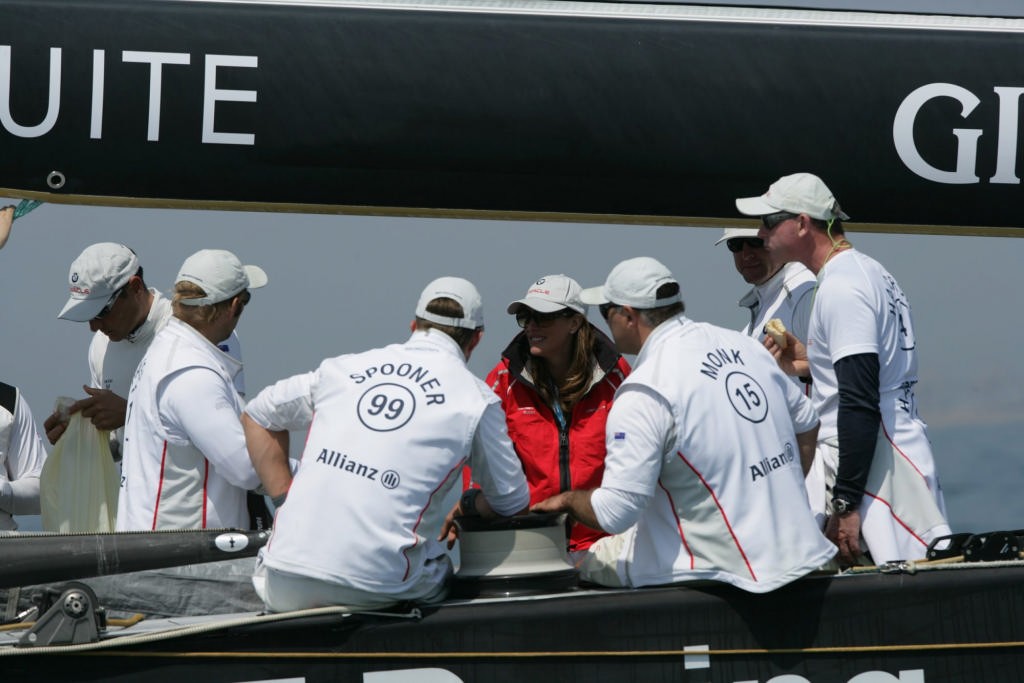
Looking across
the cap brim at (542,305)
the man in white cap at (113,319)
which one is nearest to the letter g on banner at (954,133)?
the cap brim at (542,305)

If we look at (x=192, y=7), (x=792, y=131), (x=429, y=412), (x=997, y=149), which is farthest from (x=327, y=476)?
(x=997, y=149)

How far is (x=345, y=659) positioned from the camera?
3.01 metres

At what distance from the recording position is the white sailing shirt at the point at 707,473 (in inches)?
123

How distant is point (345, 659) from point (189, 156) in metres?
1.14

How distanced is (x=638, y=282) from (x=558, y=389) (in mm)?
948

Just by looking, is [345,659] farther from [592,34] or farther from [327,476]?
[592,34]

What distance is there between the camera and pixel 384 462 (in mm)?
3031

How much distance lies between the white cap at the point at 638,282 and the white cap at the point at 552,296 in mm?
715

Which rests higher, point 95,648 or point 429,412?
point 429,412

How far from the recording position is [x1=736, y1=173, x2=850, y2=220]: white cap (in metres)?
2.91

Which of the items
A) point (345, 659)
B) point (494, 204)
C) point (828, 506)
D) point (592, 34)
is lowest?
point (345, 659)

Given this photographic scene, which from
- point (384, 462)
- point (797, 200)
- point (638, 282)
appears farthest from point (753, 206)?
point (384, 462)

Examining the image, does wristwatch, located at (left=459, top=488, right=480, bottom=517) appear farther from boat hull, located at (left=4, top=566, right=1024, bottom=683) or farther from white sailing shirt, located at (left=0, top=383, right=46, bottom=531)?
white sailing shirt, located at (left=0, top=383, right=46, bottom=531)

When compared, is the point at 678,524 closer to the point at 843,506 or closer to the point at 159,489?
→ the point at 843,506
